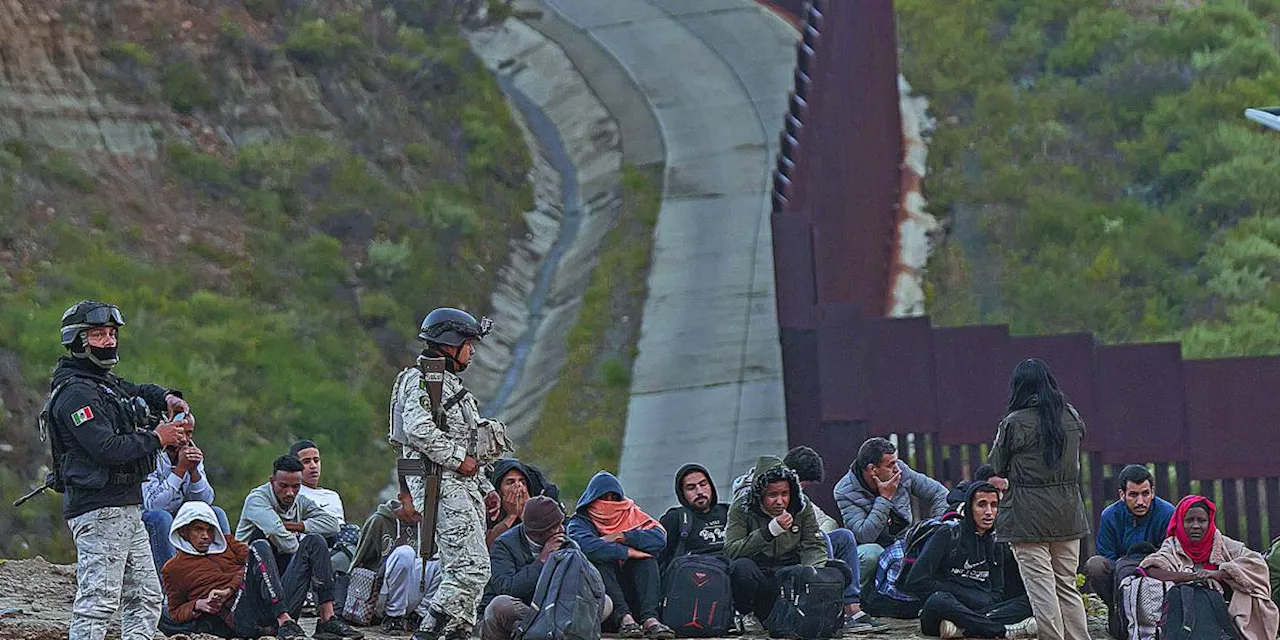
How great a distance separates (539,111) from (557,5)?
14.7 feet

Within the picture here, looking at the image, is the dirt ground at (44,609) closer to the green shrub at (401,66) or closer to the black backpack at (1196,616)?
the black backpack at (1196,616)

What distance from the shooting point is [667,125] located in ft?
101

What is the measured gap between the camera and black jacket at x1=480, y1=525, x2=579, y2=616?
34.9 ft

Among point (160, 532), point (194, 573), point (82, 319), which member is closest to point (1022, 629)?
point (194, 573)

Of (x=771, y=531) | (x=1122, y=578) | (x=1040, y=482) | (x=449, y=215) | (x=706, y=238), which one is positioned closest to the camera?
(x=1040, y=482)

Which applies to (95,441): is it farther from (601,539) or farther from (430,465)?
(601,539)

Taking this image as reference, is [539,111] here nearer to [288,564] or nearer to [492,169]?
[492,169]

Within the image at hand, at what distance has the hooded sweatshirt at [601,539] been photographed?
1134 cm

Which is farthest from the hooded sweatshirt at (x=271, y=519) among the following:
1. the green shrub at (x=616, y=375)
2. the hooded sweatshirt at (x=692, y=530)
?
the green shrub at (x=616, y=375)

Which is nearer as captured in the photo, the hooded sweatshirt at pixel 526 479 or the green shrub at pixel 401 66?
the hooded sweatshirt at pixel 526 479

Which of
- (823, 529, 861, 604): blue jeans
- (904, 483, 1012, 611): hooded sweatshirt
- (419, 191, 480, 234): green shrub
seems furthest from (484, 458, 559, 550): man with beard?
(419, 191, 480, 234): green shrub

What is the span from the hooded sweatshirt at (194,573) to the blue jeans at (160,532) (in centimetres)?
40

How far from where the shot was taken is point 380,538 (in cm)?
1167

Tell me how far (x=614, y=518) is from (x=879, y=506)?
70.9 inches
